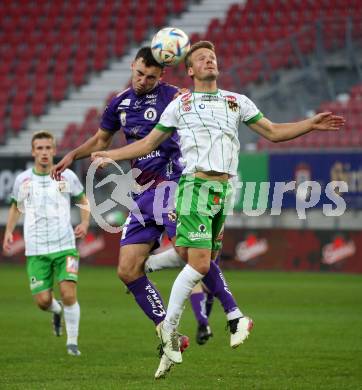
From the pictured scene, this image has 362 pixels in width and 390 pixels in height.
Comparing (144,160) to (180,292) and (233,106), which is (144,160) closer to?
(233,106)

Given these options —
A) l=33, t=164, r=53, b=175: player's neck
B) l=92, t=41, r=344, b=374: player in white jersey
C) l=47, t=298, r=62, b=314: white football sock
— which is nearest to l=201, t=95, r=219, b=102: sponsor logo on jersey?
l=92, t=41, r=344, b=374: player in white jersey

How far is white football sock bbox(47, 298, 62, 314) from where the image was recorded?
1051 cm

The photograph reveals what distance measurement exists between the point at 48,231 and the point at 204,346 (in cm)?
199

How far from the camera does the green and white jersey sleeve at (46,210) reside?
33.7 feet

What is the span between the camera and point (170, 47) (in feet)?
26.4

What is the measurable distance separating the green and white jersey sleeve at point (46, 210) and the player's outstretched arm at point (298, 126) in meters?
3.24

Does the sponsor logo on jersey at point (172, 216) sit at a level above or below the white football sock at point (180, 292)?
above

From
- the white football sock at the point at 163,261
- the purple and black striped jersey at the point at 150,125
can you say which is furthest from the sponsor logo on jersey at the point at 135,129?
the white football sock at the point at 163,261

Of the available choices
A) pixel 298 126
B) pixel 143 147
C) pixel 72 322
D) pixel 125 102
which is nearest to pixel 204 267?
pixel 143 147

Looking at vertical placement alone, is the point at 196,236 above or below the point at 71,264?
above

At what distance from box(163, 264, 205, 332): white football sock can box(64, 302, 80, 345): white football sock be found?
2432mm

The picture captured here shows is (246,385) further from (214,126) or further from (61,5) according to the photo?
(61,5)

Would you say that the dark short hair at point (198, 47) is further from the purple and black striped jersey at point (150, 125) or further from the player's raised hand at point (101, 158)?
the player's raised hand at point (101, 158)

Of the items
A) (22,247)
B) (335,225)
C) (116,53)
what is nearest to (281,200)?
(335,225)
